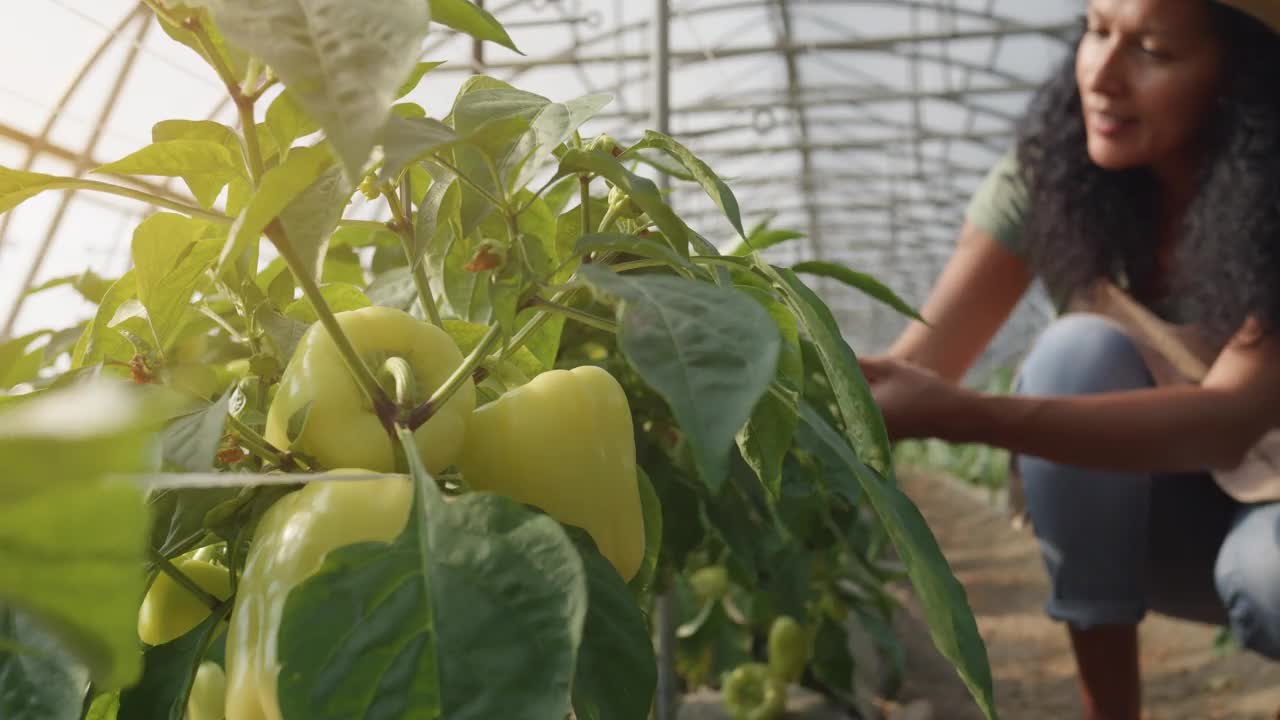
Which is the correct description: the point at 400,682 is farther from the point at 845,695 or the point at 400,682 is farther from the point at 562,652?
the point at 845,695

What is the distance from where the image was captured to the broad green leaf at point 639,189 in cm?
35

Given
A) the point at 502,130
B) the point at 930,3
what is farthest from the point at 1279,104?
the point at 930,3

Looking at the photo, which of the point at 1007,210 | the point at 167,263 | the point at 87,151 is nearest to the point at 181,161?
the point at 167,263

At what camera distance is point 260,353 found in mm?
444

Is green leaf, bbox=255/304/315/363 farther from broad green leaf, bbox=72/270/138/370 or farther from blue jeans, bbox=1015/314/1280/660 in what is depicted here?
blue jeans, bbox=1015/314/1280/660

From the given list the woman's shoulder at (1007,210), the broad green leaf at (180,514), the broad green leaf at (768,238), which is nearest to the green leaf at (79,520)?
the broad green leaf at (180,514)

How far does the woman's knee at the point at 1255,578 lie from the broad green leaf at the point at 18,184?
1.42 m

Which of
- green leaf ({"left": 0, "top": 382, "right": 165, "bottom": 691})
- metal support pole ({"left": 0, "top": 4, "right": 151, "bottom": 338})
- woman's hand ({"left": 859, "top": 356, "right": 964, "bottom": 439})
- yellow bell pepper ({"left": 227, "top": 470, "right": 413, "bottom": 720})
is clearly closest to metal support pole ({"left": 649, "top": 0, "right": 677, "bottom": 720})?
woman's hand ({"left": 859, "top": 356, "right": 964, "bottom": 439})

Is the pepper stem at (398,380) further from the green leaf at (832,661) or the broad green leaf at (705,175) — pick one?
the green leaf at (832,661)

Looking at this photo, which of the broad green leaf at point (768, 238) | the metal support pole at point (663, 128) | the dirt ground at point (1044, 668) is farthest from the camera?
the dirt ground at point (1044, 668)

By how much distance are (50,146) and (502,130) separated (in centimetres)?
301

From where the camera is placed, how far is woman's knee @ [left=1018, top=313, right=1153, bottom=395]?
149 cm

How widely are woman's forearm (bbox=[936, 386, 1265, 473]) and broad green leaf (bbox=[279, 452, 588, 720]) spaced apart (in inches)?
39.6

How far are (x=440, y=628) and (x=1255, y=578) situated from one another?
1378mm
